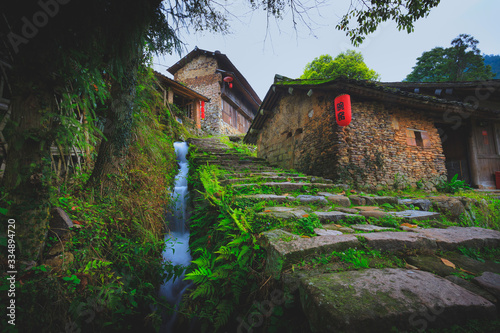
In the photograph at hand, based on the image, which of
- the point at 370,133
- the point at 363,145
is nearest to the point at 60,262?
the point at 363,145

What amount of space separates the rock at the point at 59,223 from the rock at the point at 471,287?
3599 mm

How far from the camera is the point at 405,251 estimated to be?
1904 millimetres

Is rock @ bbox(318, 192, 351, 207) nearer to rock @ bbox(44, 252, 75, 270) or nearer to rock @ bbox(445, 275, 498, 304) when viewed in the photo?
rock @ bbox(445, 275, 498, 304)

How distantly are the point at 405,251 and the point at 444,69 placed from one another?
88.0ft

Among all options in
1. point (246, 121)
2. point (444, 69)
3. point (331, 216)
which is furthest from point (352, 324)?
point (444, 69)

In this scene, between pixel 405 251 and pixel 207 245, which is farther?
pixel 207 245

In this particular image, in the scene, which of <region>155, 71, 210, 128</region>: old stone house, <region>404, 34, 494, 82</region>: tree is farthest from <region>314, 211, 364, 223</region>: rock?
<region>404, 34, 494, 82</region>: tree

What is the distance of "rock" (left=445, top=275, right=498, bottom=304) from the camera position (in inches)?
48.9

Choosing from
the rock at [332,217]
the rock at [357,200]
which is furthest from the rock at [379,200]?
the rock at [332,217]

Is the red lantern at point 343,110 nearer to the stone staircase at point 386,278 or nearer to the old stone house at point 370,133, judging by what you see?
the old stone house at point 370,133

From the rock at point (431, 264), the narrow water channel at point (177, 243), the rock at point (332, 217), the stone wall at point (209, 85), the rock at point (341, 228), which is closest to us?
the rock at point (431, 264)

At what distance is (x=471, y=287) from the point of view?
53.9 inches

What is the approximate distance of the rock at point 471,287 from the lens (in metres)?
1.24

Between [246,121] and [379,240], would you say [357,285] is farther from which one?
[246,121]
